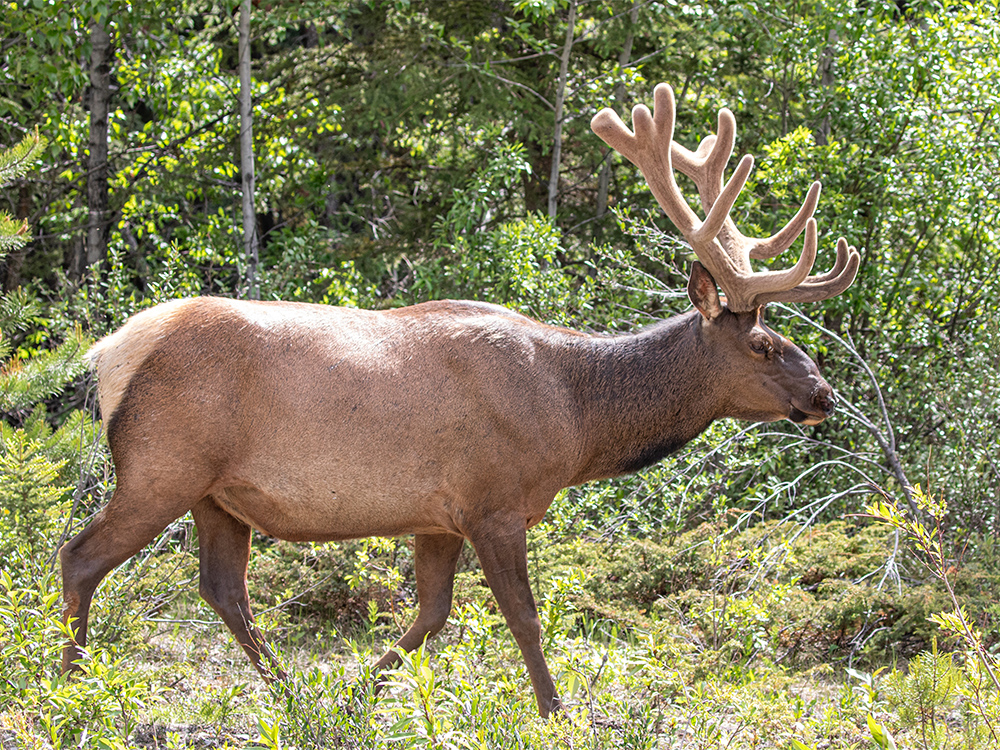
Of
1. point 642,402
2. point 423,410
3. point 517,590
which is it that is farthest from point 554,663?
point 423,410

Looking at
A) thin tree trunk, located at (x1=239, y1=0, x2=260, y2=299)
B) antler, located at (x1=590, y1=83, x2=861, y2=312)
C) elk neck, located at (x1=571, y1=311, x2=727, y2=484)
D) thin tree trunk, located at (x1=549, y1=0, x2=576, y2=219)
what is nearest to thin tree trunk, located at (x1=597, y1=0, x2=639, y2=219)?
thin tree trunk, located at (x1=549, y1=0, x2=576, y2=219)

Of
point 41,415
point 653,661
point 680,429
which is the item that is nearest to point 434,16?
point 41,415

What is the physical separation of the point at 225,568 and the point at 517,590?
1.47 m

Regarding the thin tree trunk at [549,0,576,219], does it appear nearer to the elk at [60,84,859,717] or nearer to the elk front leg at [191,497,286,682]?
the elk at [60,84,859,717]

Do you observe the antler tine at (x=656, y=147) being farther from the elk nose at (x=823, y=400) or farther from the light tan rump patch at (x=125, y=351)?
the light tan rump patch at (x=125, y=351)

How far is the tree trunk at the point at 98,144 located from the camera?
390 inches

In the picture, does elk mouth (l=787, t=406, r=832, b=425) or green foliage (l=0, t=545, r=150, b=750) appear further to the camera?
elk mouth (l=787, t=406, r=832, b=425)

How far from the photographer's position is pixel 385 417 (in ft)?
14.5

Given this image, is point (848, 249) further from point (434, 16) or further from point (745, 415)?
point (434, 16)

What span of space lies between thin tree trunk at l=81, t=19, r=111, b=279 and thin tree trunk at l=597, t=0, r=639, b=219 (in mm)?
5026

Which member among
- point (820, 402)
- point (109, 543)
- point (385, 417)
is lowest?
point (109, 543)

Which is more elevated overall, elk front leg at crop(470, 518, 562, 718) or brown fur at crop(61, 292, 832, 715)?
brown fur at crop(61, 292, 832, 715)

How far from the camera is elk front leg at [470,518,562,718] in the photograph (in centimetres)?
441

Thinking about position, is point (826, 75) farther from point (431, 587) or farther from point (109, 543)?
point (109, 543)
